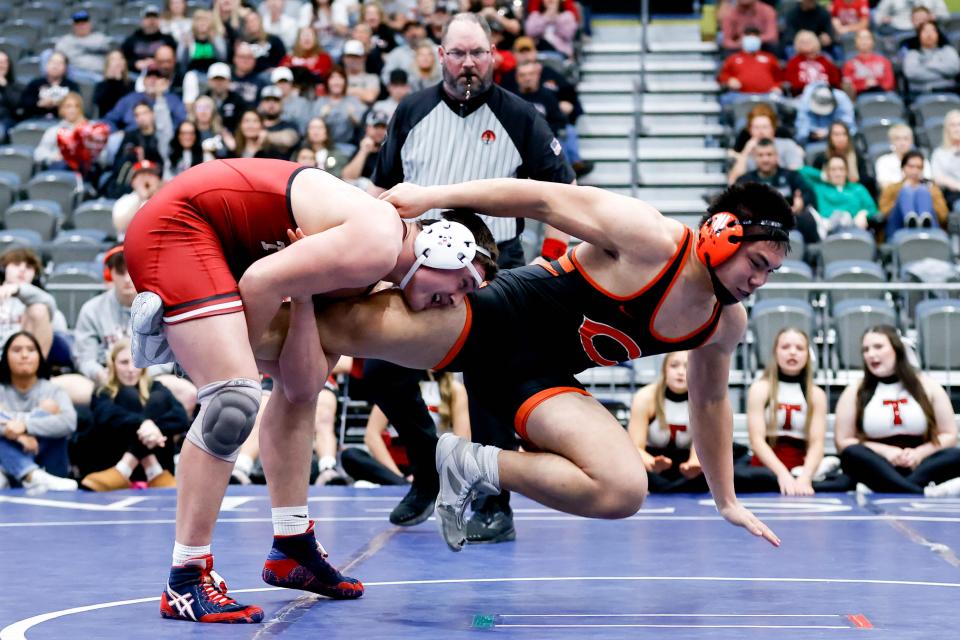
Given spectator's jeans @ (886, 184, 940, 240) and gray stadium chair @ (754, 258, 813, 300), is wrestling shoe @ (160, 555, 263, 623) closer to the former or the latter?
gray stadium chair @ (754, 258, 813, 300)

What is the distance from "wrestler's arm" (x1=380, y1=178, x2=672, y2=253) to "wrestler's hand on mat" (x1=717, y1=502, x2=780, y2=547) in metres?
0.90

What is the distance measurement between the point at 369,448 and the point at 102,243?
3566 mm

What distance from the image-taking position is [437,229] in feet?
12.3

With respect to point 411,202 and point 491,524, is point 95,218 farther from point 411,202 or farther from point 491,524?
point 411,202

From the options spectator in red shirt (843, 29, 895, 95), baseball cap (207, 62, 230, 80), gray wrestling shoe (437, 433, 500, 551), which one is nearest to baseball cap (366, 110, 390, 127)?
baseball cap (207, 62, 230, 80)

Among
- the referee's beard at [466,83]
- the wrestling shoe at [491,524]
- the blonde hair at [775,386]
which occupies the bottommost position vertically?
the blonde hair at [775,386]

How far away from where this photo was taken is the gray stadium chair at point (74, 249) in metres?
10.2

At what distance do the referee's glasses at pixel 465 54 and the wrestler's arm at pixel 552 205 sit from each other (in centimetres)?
158

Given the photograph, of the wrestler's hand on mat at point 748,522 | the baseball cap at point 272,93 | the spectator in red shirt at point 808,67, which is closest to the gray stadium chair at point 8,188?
the baseball cap at point 272,93

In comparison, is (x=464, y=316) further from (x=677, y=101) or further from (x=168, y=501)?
(x=677, y=101)

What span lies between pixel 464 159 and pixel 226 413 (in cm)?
227

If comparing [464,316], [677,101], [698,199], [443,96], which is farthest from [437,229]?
[677,101]

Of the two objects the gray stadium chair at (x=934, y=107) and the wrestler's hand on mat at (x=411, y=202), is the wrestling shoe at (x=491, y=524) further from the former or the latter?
the gray stadium chair at (x=934, y=107)

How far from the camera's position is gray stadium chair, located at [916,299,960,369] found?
8.55m
